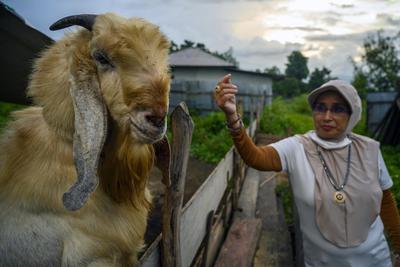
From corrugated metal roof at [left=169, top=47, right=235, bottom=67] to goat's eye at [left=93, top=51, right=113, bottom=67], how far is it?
24.7 metres

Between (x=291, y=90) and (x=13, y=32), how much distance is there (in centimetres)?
5124

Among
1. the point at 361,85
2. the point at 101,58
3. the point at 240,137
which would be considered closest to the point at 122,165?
the point at 101,58

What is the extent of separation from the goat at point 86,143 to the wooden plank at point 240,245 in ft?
4.45

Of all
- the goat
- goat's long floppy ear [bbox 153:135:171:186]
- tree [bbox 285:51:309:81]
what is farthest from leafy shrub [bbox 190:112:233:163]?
tree [bbox 285:51:309:81]

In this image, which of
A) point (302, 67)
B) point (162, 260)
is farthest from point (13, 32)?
point (302, 67)

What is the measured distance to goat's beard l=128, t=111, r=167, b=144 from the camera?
1.60 meters

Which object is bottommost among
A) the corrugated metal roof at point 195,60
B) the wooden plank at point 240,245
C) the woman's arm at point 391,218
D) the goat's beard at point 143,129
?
the wooden plank at point 240,245

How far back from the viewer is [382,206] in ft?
9.73

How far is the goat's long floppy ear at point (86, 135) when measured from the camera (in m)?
1.48

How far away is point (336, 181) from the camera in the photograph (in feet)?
9.09

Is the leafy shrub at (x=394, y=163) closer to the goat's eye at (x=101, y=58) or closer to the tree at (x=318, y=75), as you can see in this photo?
the goat's eye at (x=101, y=58)

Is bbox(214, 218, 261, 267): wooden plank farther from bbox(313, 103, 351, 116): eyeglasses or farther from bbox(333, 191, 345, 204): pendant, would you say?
bbox(313, 103, 351, 116): eyeglasses

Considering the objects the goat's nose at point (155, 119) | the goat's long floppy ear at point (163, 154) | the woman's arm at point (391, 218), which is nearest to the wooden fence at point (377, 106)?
the woman's arm at point (391, 218)

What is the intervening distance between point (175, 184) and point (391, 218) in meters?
1.94
